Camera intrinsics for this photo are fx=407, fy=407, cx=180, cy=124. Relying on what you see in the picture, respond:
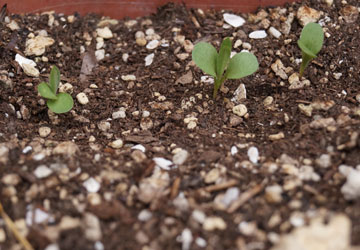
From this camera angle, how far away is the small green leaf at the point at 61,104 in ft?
4.44

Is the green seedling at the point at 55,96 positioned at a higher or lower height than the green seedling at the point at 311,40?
lower

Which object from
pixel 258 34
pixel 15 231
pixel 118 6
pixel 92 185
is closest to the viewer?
pixel 15 231

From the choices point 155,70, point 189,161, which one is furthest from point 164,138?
point 155,70

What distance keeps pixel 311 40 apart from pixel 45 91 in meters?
0.91

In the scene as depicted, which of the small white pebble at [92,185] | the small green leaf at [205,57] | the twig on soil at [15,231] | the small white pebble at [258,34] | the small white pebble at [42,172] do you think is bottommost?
the twig on soil at [15,231]

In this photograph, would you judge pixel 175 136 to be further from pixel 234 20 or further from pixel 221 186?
pixel 234 20

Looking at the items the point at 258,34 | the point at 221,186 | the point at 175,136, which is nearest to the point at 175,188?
the point at 221,186

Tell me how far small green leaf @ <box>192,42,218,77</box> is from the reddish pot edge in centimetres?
49

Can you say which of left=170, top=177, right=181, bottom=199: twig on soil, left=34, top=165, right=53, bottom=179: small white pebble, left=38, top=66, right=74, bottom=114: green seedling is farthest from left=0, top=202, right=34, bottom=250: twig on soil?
left=38, top=66, right=74, bottom=114: green seedling

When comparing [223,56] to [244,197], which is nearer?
[244,197]

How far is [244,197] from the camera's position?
0.99 m

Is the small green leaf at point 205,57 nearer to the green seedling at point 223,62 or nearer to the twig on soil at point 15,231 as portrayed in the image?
the green seedling at point 223,62

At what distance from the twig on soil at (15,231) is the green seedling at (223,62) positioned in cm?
74

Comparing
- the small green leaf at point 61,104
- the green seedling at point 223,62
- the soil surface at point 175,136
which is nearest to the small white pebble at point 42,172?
the soil surface at point 175,136
